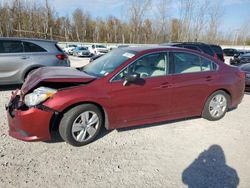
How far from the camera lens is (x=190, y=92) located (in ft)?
14.8

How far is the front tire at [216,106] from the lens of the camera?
4887 mm

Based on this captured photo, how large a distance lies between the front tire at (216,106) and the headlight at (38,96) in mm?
3219

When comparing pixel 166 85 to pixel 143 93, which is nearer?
pixel 143 93

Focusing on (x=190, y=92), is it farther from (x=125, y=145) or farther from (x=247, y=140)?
(x=125, y=145)

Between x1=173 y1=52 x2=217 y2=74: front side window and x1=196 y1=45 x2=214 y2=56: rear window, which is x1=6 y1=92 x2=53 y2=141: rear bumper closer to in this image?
x1=173 y1=52 x2=217 y2=74: front side window

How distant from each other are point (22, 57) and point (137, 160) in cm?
510

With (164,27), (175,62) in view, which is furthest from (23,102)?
(164,27)

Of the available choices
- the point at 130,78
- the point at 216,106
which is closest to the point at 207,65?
the point at 216,106

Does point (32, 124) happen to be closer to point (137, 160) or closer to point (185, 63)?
point (137, 160)

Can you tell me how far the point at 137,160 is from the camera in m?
3.40

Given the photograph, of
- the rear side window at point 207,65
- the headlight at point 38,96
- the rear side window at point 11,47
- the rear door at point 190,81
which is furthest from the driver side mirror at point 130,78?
the rear side window at point 11,47

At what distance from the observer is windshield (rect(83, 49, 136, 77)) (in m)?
4.05

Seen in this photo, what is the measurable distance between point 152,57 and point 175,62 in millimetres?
495

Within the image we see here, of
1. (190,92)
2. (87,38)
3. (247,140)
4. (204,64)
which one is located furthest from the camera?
(87,38)
